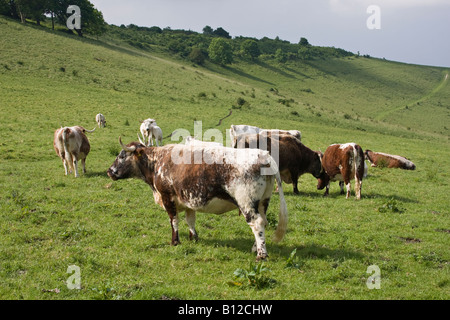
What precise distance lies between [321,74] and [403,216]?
3382 inches

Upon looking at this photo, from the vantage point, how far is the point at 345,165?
1338cm

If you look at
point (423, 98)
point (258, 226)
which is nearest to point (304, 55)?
point (423, 98)

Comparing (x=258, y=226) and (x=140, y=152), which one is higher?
(x=140, y=152)

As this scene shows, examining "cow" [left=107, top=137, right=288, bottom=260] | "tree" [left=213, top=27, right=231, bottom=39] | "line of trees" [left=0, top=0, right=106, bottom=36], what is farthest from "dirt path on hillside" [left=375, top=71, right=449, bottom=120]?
"tree" [left=213, top=27, right=231, bottom=39]

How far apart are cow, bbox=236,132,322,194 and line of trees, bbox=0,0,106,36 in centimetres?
6211

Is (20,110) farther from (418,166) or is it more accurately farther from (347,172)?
(418,166)

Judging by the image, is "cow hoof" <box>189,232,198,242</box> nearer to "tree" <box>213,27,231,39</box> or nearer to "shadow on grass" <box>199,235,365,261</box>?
"shadow on grass" <box>199,235,365,261</box>

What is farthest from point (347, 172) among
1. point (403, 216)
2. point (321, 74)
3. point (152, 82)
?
point (321, 74)

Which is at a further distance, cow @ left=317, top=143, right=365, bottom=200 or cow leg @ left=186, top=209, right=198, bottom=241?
cow @ left=317, top=143, right=365, bottom=200

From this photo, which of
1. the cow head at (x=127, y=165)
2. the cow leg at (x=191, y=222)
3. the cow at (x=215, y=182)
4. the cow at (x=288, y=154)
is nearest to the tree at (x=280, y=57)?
the cow at (x=288, y=154)

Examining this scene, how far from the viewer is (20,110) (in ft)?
94.7

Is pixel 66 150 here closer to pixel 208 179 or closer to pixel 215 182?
pixel 208 179

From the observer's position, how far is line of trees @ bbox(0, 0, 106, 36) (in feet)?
200

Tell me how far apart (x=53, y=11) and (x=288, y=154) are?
65.8 meters
